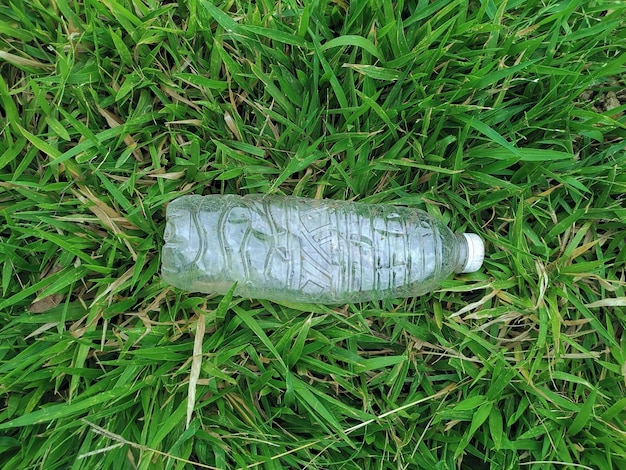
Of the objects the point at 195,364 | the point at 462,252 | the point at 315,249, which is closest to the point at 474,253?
the point at 462,252

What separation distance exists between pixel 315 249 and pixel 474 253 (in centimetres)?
53

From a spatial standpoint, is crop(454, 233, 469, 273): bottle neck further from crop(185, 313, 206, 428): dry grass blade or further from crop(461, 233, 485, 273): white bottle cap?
crop(185, 313, 206, 428): dry grass blade

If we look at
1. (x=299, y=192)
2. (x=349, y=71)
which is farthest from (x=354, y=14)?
(x=299, y=192)

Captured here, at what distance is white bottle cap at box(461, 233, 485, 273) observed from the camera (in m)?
1.54

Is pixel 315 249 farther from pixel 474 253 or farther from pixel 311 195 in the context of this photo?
pixel 474 253

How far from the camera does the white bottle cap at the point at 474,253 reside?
154 centimetres

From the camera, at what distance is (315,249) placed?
158 centimetres

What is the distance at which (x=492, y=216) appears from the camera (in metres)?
1.64

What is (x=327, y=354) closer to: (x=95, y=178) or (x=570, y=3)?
(x=95, y=178)

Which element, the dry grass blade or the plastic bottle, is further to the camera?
the plastic bottle

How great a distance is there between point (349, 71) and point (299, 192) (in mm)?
434

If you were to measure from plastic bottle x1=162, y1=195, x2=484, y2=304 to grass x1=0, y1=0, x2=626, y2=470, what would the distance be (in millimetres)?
57

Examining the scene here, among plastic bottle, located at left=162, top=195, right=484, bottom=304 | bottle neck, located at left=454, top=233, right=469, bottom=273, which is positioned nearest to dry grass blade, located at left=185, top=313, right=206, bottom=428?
plastic bottle, located at left=162, top=195, right=484, bottom=304

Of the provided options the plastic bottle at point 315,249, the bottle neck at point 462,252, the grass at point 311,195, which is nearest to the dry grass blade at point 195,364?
the grass at point 311,195
